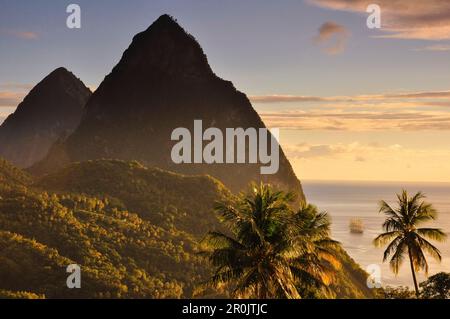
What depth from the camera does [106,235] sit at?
13825 cm

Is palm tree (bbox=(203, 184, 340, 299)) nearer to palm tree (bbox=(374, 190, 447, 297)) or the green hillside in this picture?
palm tree (bbox=(374, 190, 447, 297))

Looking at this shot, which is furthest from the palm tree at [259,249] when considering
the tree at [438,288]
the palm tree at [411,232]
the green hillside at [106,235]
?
the green hillside at [106,235]

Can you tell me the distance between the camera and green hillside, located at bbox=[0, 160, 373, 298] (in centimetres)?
11056

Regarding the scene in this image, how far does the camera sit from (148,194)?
18550 cm

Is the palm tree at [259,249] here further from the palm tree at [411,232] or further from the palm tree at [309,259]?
the palm tree at [411,232]

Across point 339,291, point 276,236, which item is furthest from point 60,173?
point 276,236

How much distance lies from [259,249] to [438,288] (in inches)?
1509

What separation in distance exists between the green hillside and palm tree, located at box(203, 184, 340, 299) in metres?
65.1

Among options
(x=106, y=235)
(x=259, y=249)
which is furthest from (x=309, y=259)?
(x=106, y=235)

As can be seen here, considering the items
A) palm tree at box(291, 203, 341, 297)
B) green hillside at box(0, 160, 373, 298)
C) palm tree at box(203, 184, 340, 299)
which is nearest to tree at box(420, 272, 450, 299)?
palm tree at box(291, 203, 341, 297)

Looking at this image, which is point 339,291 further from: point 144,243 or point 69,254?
point 69,254

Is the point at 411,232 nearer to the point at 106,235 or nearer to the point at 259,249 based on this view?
the point at 259,249
